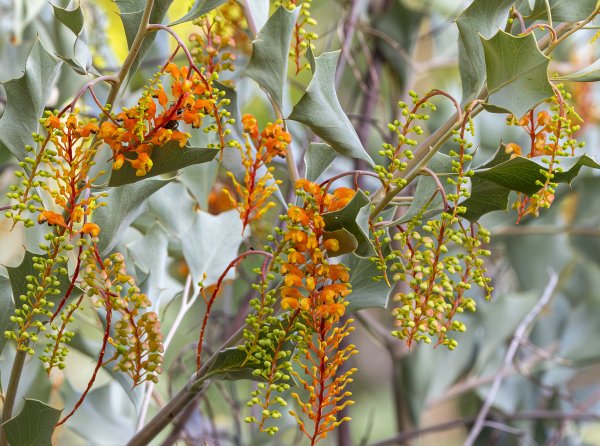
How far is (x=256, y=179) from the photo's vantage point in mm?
539

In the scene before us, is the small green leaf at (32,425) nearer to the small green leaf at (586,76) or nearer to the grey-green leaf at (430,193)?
the grey-green leaf at (430,193)

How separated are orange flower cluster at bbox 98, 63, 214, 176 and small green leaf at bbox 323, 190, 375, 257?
0.27ft

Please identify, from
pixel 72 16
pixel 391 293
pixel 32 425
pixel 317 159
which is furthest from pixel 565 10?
pixel 391 293

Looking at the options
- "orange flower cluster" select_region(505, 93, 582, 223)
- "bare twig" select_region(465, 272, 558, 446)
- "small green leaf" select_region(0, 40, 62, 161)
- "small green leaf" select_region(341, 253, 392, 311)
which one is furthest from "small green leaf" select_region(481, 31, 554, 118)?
"bare twig" select_region(465, 272, 558, 446)

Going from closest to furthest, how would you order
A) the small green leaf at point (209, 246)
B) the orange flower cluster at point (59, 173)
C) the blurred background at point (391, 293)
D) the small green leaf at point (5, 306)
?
the orange flower cluster at point (59, 173), the small green leaf at point (5, 306), the small green leaf at point (209, 246), the blurred background at point (391, 293)

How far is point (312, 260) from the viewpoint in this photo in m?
0.42

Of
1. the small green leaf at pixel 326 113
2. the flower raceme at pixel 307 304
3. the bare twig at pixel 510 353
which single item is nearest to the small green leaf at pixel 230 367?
the flower raceme at pixel 307 304

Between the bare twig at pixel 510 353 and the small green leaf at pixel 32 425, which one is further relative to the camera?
the bare twig at pixel 510 353

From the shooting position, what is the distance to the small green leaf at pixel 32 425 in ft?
1.48

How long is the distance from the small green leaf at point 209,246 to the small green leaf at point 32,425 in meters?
0.19

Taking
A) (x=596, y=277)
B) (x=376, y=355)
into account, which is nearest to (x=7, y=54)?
(x=596, y=277)

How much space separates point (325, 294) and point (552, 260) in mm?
877

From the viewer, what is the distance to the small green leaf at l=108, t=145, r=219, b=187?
43 cm

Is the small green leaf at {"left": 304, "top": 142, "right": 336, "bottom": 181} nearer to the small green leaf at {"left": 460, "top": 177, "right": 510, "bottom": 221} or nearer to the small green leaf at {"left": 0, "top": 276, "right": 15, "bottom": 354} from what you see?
the small green leaf at {"left": 460, "top": 177, "right": 510, "bottom": 221}
